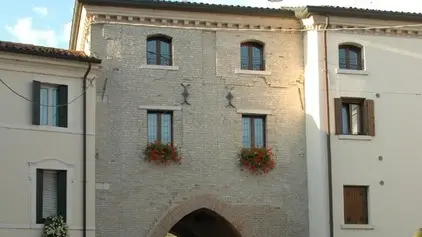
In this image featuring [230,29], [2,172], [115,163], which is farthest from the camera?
[230,29]

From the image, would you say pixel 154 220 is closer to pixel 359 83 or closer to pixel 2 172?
pixel 2 172

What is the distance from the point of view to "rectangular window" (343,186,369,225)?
3031 centimetres

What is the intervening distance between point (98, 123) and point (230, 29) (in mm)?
5506

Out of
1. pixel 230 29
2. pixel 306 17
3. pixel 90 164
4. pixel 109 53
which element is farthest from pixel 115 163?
pixel 306 17

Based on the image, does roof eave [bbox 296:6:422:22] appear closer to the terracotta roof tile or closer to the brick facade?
the brick facade

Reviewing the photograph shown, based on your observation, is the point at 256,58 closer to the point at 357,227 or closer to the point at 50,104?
the point at 357,227

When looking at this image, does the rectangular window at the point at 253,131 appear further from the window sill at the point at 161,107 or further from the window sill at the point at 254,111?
the window sill at the point at 161,107

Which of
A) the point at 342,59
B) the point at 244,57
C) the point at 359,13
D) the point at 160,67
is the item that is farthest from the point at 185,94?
the point at 359,13

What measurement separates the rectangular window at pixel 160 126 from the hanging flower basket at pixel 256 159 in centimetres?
243

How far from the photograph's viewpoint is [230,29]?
101ft

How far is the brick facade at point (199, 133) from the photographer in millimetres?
28859

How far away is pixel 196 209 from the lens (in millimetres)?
29594

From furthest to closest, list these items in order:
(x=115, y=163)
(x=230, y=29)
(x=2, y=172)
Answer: (x=230, y=29), (x=115, y=163), (x=2, y=172)

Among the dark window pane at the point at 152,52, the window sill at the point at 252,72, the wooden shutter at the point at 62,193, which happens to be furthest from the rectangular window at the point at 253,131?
the wooden shutter at the point at 62,193
